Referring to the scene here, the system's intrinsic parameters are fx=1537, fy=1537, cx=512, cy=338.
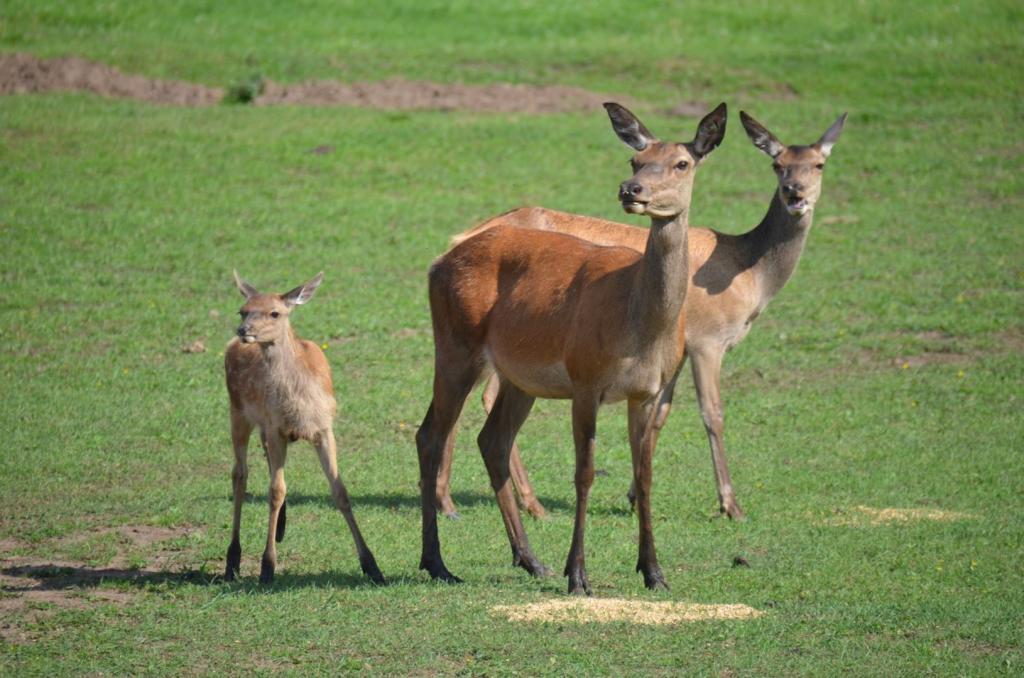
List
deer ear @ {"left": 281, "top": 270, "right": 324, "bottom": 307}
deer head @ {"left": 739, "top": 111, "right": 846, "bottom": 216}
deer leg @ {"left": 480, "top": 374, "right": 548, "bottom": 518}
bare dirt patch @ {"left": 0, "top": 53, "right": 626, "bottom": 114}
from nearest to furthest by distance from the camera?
deer ear @ {"left": 281, "top": 270, "right": 324, "bottom": 307} → deer leg @ {"left": 480, "top": 374, "right": 548, "bottom": 518} → deer head @ {"left": 739, "top": 111, "right": 846, "bottom": 216} → bare dirt patch @ {"left": 0, "top": 53, "right": 626, "bottom": 114}

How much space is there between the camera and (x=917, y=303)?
58.3 ft

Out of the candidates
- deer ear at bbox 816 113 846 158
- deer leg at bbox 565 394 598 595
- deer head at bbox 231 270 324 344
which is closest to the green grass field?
deer leg at bbox 565 394 598 595

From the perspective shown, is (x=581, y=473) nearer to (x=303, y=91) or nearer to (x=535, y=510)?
(x=535, y=510)

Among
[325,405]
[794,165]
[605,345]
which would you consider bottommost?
[325,405]

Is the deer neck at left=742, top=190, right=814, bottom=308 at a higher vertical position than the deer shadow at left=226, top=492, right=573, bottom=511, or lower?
higher

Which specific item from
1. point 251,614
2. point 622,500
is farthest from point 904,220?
point 251,614

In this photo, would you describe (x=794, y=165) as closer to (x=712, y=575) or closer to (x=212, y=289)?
(x=712, y=575)

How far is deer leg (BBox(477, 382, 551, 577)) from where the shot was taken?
993cm

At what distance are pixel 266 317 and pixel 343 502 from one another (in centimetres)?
129

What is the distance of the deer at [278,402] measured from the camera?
386 inches

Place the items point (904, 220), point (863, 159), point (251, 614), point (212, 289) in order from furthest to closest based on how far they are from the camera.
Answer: point (863, 159), point (904, 220), point (212, 289), point (251, 614)

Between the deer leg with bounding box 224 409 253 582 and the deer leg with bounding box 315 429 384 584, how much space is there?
0.53m

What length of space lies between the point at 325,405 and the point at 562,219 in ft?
12.4

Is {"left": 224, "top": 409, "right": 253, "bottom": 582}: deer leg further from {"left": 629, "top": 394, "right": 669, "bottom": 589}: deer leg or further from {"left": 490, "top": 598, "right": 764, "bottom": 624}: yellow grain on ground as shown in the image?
{"left": 629, "top": 394, "right": 669, "bottom": 589}: deer leg
